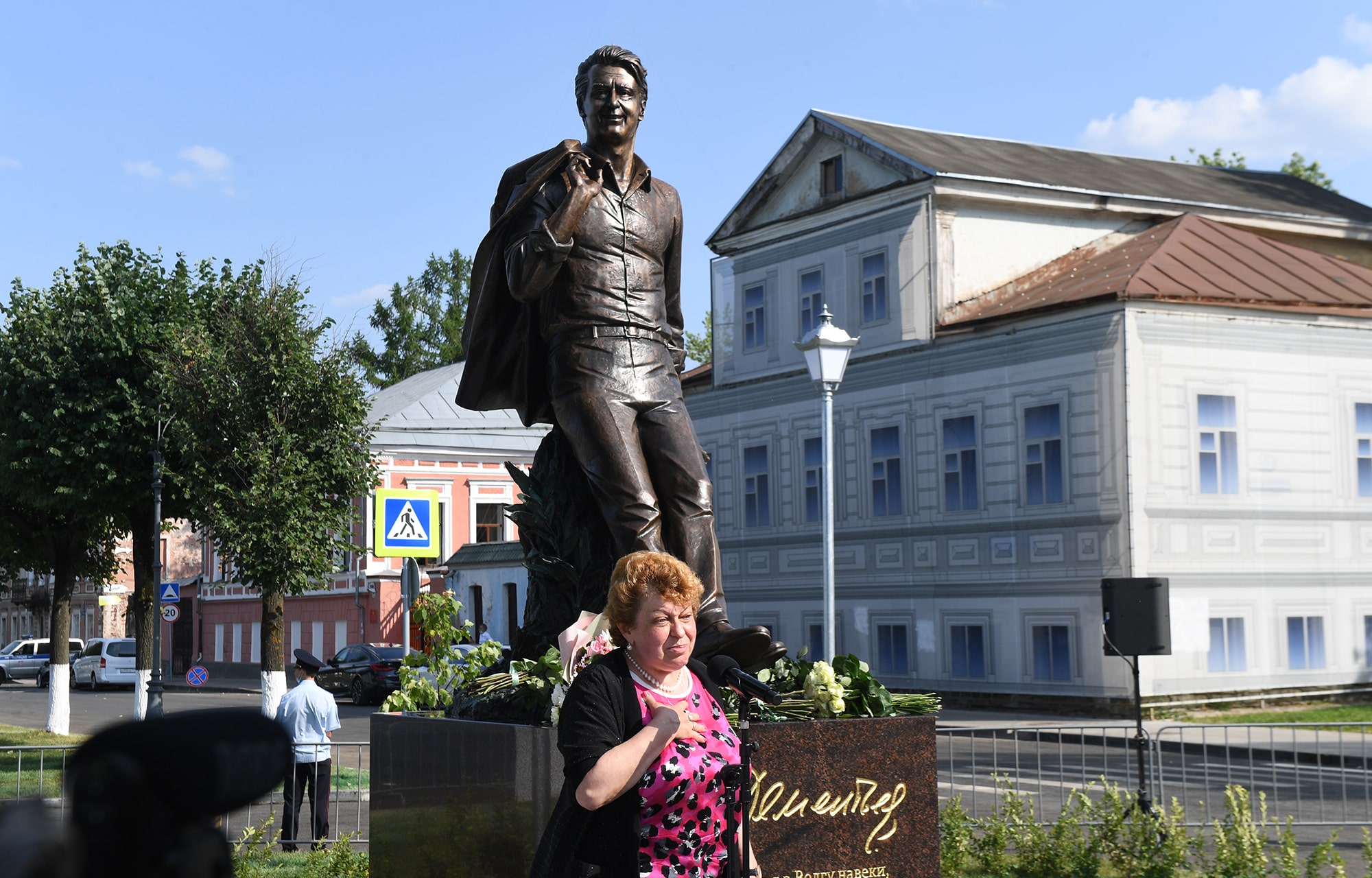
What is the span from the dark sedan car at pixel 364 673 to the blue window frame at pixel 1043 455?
14.2 meters

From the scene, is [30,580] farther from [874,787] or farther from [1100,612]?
[874,787]

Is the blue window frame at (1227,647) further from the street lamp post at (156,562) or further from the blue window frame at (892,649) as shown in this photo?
the street lamp post at (156,562)

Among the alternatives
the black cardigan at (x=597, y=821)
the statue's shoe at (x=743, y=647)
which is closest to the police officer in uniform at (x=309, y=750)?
the statue's shoe at (x=743, y=647)

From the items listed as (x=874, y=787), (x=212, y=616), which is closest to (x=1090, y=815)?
(x=874, y=787)

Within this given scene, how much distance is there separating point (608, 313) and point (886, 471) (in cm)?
2523

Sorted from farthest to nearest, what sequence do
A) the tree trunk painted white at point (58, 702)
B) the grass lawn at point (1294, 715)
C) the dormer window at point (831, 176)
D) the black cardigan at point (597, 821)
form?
the dormer window at point (831, 176)
the tree trunk painted white at point (58, 702)
the grass lawn at point (1294, 715)
the black cardigan at point (597, 821)

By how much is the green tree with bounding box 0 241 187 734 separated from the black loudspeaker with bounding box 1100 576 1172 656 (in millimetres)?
16198

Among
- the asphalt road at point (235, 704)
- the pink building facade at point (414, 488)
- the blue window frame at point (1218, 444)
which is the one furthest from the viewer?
the pink building facade at point (414, 488)

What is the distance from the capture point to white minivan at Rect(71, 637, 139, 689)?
1816 inches

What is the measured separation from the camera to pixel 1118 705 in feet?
84.2
